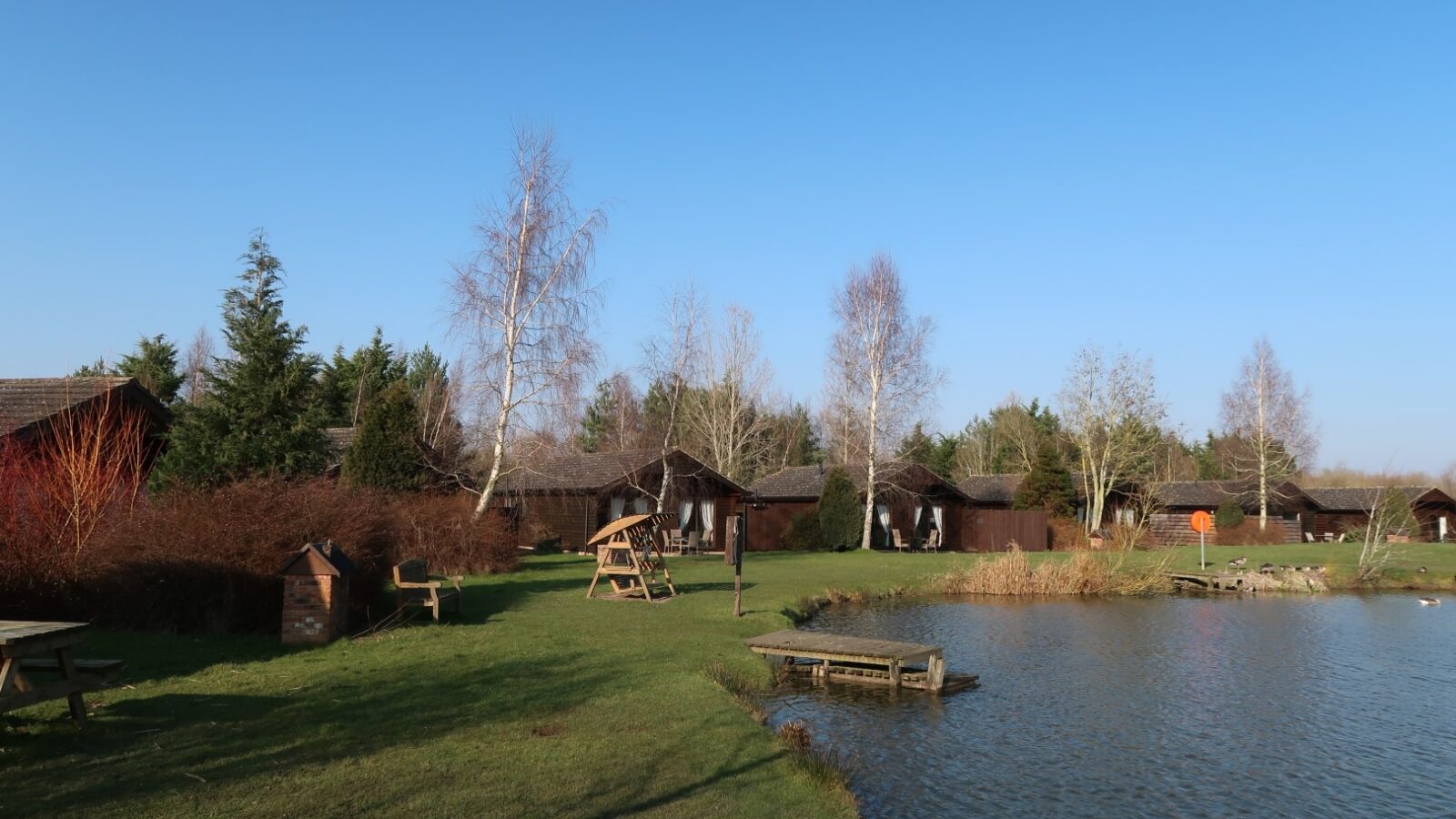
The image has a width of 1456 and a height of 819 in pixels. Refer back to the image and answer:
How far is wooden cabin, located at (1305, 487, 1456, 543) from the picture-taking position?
54.9 meters

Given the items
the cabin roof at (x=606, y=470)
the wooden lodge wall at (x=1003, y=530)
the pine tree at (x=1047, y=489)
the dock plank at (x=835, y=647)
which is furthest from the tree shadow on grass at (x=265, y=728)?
the pine tree at (x=1047, y=489)

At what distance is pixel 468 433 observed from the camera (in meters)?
29.8

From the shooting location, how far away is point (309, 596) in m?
12.3

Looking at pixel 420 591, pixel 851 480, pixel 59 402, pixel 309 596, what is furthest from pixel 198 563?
pixel 851 480

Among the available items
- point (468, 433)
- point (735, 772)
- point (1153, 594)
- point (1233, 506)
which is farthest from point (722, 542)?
point (735, 772)

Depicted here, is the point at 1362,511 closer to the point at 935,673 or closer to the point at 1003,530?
the point at 1003,530

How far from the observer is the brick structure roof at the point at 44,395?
17406 millimetres

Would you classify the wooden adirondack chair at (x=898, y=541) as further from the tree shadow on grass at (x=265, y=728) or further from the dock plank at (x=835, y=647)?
the tree shadow on grass at (x=265, y=728)

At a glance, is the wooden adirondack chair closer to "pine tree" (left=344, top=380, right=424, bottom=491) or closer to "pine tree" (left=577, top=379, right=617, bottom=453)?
"pine tree" (left=344, top=380, right=424, bottom=491)

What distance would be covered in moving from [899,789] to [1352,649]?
43.9ft

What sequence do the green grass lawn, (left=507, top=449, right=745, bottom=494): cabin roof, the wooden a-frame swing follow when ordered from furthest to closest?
(left=507, top=449, right=745, bottom=494): cabin roof, the wooden a-frame swing, the green grass lawn

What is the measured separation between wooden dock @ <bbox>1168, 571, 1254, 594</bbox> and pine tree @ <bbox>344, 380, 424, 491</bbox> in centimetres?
2243

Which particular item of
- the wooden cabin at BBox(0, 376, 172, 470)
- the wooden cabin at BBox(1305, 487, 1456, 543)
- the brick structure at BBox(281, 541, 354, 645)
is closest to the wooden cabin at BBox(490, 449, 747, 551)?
the wooden cabin at BBox(0, 376, 172, 470)

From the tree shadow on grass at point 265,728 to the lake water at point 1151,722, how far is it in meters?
3.59
